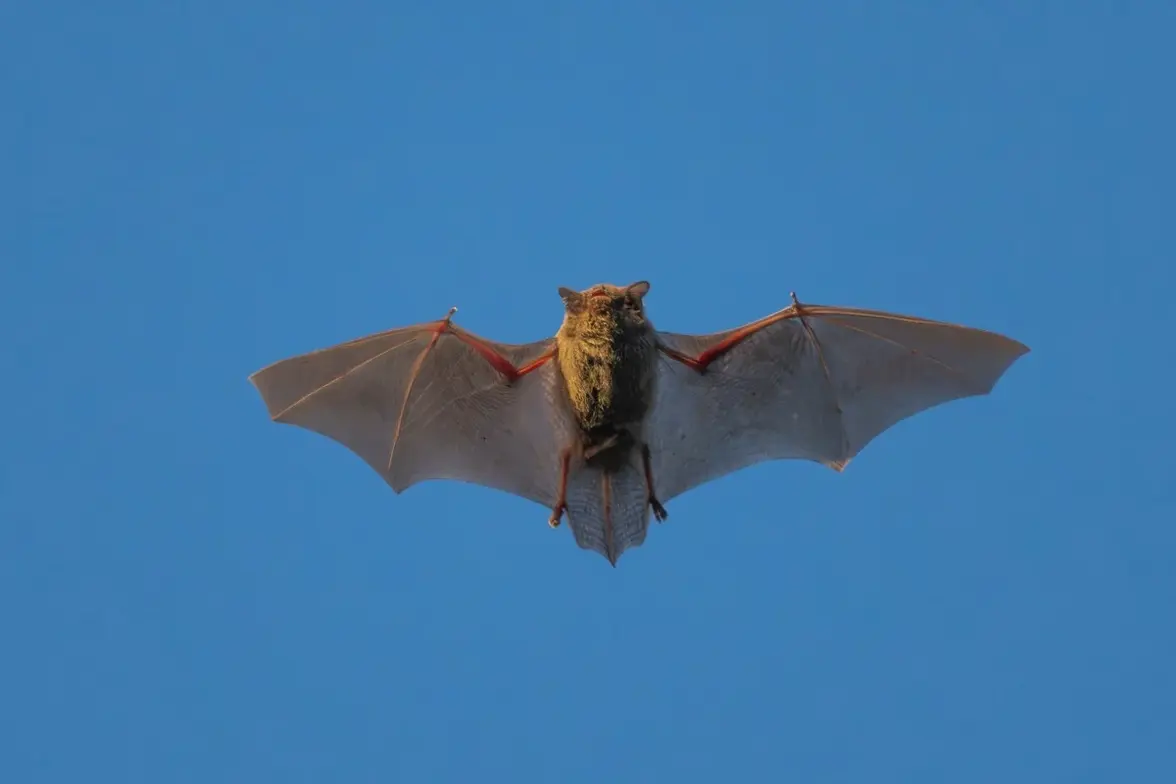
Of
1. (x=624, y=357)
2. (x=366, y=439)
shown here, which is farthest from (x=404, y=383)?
(x=624, y=357)

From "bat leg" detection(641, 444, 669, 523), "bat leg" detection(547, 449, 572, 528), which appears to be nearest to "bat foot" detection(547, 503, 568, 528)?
"bat leg" detection(547, 449, 572, 528)

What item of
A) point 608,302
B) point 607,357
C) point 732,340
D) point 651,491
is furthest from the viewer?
point 732,340

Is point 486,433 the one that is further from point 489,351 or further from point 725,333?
point 725,333

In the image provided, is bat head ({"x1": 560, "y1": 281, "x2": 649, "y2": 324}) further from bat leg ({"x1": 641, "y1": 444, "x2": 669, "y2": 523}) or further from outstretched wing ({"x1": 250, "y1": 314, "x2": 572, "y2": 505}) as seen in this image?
bat leg ({"x1": 641, "y1": 444, "x2": 669, "y2": 523})

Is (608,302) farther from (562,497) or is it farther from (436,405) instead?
(436,405)

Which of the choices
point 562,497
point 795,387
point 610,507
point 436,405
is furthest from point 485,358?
point 795,387

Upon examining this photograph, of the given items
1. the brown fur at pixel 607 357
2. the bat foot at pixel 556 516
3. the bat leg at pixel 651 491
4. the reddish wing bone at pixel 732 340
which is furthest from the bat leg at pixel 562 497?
the reddish wing bone at pixel 732 340

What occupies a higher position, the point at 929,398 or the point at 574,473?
the point at 929,398
